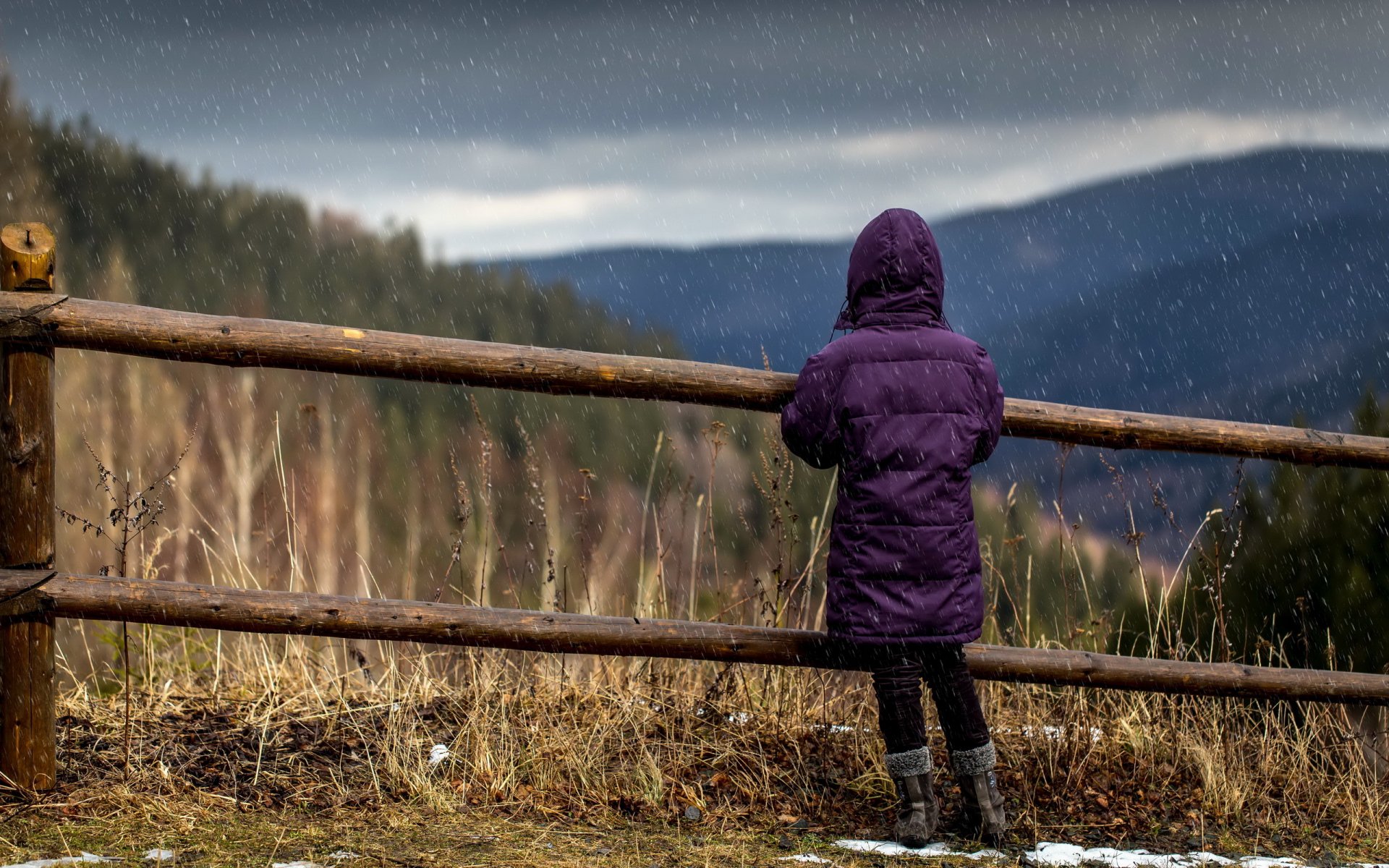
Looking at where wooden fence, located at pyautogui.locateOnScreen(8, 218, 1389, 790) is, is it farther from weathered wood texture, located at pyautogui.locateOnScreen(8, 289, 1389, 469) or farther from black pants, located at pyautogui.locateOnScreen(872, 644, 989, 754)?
black pants, located at pyautogui.locateOnScreen(872, 644, 989, 754)

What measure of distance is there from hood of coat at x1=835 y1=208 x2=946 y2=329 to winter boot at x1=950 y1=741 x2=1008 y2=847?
48.8 inches

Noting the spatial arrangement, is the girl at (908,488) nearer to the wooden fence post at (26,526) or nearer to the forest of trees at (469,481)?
the forest of trees at (469,481)

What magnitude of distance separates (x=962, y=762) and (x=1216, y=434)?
1440 millimetres

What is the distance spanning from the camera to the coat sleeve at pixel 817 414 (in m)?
3.10

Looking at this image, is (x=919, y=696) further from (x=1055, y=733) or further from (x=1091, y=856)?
(x=1055, y=733)

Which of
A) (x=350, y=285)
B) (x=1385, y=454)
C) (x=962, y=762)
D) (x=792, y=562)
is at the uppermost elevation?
(x=350, y=285)

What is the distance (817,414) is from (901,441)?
0.25 metres

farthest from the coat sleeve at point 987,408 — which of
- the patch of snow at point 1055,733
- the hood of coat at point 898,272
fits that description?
the patch of snow at point 1055,733

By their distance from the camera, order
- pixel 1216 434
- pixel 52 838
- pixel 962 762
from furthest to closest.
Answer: pixel 1216 434, pixel 962 762, pixel 52 838

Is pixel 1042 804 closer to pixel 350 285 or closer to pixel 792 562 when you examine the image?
pixel 792 562

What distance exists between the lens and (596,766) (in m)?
3.57

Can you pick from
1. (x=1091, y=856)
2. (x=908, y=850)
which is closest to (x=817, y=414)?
(x=908, y=850)

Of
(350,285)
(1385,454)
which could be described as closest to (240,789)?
(1385,454)

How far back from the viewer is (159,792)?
3326 millimetres
